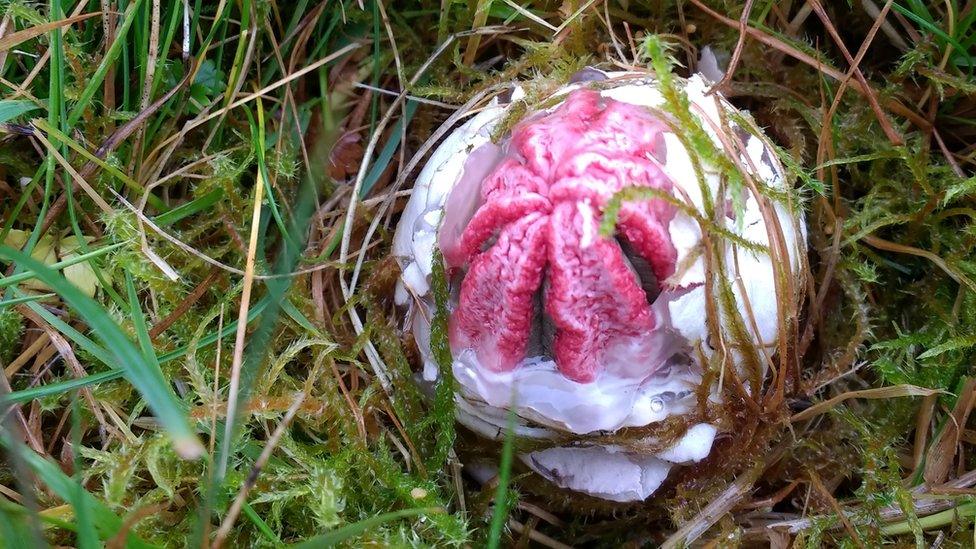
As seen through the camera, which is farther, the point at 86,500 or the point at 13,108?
the point at 13,108

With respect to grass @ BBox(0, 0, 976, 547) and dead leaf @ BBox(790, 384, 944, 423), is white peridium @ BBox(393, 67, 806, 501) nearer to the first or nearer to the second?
grass @ BBox(0, 0, 976, 547)

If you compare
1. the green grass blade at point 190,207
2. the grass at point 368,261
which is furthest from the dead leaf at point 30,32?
the green grass blade at point 190,207

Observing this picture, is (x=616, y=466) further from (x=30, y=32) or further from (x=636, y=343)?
(x=30, y=32)

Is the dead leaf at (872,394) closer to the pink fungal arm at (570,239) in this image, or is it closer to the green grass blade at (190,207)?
the pink fungal arm at (570,239)

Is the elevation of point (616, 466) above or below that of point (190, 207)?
below

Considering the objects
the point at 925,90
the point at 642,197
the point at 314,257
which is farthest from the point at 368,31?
the point at 925,90

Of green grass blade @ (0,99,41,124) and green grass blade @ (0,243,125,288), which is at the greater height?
green grass blade @ (0,99,41,124)

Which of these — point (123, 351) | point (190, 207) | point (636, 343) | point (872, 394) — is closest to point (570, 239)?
point (636, 343)

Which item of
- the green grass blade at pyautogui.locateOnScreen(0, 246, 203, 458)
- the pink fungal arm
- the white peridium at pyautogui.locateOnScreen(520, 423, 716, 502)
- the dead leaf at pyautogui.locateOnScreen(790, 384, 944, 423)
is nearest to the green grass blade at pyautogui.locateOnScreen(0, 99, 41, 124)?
the green grass blade at pyautogui.locateOnScreen(0, 246, 203, 458)
